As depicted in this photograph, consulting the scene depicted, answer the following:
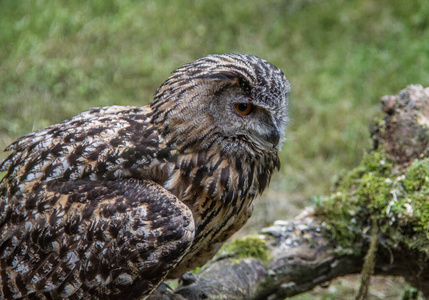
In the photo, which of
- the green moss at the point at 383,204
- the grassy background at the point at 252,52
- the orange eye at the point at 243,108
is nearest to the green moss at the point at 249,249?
the green moss at the point at 383,204

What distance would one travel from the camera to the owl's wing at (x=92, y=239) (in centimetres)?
276

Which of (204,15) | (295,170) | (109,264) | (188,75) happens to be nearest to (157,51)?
(204,15)

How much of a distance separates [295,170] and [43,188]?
13.0 ft

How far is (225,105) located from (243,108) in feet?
0.34

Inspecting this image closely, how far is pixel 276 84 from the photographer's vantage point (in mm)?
3012

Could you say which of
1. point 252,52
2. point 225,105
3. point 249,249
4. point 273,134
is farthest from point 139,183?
point 252,52

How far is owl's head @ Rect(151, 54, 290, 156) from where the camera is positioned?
2965mm

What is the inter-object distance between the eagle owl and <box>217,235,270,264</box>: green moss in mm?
551

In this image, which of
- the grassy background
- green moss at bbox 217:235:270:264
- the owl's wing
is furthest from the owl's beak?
the grassy background

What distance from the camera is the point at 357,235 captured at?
3.72 metres

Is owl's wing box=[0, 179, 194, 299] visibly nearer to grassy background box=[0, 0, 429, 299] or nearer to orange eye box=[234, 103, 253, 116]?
orange eye box=[234, 103, 253, 116]

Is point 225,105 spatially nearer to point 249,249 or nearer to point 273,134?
point 273,134

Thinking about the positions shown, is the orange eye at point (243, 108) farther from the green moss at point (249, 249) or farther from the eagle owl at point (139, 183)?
the green moss at point (249, 249)

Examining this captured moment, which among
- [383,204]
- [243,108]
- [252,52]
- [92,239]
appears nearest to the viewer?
[92,239]
